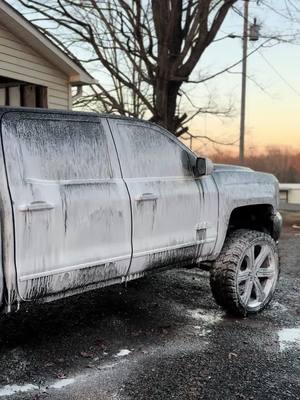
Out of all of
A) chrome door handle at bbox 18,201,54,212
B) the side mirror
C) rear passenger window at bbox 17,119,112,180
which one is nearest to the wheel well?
the side mirror

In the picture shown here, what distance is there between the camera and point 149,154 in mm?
4336

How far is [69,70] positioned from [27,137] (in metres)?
6.88

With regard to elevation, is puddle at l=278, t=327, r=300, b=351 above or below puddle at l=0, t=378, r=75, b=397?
below

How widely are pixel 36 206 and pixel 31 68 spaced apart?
256 inches

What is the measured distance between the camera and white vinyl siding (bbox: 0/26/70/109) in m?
8.43

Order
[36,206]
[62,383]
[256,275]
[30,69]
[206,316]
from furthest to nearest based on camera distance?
[30,69]
[256,275]
[206,316]
[62,383]
[36,206]

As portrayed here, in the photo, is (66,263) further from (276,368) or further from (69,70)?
(69,70)

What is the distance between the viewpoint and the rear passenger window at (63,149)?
3387 millimetres

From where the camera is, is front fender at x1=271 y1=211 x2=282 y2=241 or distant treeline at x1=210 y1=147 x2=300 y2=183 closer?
front fender at x1=271 y1=211 x2=282 y2=241

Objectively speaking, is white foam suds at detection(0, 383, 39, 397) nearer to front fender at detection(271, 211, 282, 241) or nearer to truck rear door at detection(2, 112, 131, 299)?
truck rear door at detection(2, 112, 131, 299)

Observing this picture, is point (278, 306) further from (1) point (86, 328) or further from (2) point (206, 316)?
(1) point (86, 328)

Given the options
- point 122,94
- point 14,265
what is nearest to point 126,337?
point 14,265

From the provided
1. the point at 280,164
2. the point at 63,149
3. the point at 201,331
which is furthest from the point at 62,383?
the point at 280,164

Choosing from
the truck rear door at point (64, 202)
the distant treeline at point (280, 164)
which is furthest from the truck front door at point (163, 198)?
the distant treeline at point (280, 164)
